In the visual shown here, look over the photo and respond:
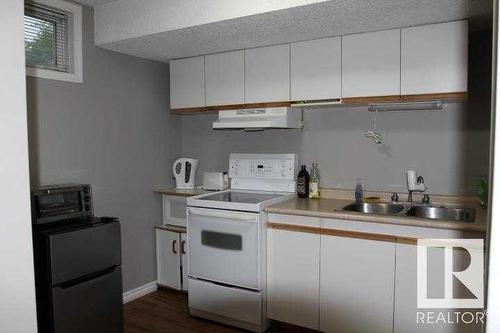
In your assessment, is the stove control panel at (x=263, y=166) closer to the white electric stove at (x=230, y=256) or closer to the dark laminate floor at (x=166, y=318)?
the white electric stove at (x=230, y=256)

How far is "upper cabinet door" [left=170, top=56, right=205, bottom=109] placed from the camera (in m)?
3.36

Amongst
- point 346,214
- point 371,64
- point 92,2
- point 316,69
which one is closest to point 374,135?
point 371,64

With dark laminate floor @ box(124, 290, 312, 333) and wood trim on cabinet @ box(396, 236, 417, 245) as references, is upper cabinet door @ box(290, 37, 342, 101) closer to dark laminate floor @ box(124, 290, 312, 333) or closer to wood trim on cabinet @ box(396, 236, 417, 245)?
wood trim on cabinet @ box(396, 236, 417, 245)

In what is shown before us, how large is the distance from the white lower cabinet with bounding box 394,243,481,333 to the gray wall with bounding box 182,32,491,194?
0.70 metres

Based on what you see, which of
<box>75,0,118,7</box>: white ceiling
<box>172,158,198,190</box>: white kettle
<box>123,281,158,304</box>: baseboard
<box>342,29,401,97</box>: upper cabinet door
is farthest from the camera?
<box>172,158,198,190</box>: white kettle

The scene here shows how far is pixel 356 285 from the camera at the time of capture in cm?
248

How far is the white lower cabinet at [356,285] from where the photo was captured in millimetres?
2395

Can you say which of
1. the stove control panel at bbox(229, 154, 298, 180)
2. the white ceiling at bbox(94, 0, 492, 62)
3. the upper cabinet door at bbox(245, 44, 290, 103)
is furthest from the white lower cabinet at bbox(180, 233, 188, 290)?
the white ceiling at bbox(94, 0, 492, 62)

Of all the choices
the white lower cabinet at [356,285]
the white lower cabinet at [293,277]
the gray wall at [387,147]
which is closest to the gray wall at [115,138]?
the gray wall at [387,147]

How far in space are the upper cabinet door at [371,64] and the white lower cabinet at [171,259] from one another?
6.20ft

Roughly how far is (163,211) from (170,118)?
89cm

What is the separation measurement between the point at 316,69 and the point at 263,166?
959mm

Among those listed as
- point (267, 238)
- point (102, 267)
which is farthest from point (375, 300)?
point (102, 267)

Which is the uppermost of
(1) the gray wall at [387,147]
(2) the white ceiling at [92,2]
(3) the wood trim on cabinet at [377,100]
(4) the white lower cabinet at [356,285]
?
(2) the white ceiling at [92,2]
